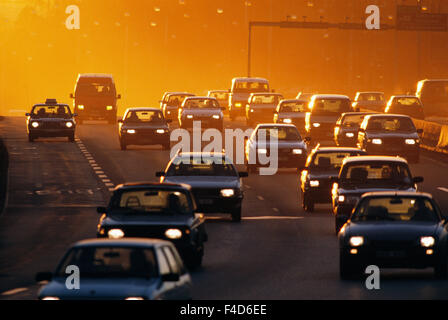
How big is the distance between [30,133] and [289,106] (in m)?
11.2

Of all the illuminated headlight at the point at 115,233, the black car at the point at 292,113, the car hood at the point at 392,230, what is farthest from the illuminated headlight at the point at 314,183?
the black car at the point at 292,113

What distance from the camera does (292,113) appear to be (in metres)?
59.8

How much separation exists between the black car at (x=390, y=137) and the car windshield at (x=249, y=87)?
27416 mm

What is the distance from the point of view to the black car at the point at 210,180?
28.6 m

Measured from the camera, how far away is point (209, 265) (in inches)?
861

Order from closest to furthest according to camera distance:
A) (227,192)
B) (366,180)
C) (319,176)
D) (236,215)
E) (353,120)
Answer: (366,180) < (227,192) < (236,215) < (319,176) < (353,120)

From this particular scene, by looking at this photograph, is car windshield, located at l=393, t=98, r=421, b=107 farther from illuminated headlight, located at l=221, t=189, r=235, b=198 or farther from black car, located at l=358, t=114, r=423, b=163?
illuminated headlight, located at l=221, t=189, r=235, b=198

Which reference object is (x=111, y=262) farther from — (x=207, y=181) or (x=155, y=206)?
(x=207, y=181)

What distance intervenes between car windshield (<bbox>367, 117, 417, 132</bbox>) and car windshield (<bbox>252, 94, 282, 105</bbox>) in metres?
19.8

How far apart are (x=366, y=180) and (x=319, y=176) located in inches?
158

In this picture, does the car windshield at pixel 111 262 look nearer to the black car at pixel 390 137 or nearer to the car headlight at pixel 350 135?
the black car at pixel 390 137

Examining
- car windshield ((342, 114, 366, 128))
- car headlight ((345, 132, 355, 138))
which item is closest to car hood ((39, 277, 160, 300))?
car headlight ((345, 132, 355, 138))

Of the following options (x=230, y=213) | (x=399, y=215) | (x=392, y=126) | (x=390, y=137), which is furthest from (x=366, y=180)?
(x=392, y=126)

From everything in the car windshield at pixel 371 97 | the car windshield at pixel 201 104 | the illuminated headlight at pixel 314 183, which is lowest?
the car windshield at pixel 371 97
